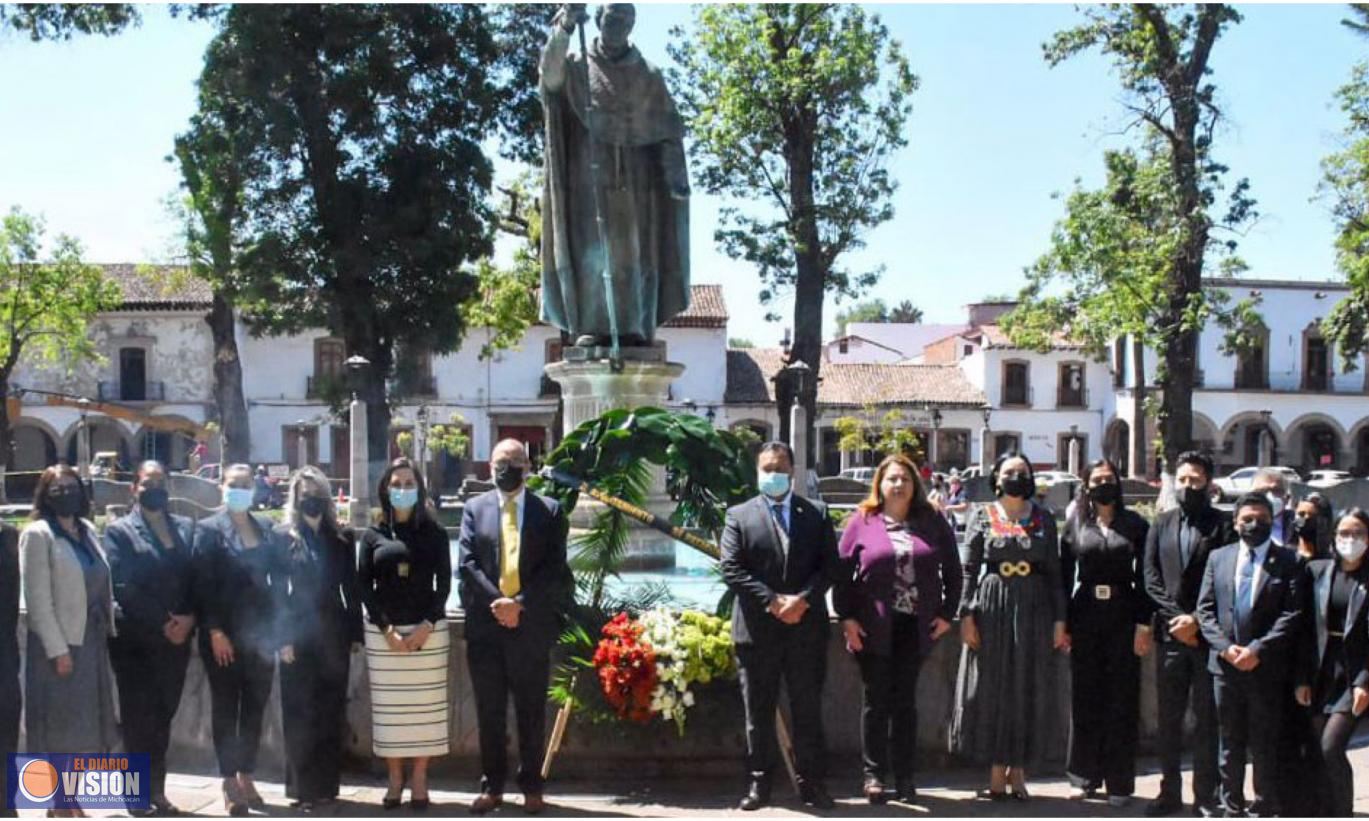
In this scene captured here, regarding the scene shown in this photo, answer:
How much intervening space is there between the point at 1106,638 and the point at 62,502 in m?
4.81

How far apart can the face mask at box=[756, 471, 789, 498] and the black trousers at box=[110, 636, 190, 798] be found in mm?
2803

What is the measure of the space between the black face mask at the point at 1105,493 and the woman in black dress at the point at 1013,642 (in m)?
0.25

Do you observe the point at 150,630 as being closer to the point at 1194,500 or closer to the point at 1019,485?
the point at 1019,485

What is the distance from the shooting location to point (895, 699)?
6219mm

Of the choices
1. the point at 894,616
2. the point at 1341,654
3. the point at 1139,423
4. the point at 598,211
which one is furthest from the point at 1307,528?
the point at 1139,423

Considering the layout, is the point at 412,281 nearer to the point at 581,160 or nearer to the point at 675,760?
the point at 581,160

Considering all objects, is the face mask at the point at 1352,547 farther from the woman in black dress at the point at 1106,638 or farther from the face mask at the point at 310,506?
the face mask at the point at 310,506

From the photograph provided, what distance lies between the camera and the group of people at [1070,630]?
5.90 metres

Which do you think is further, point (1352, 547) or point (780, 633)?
point (780, 633)

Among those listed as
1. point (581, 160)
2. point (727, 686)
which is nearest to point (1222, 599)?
point (727, 686)

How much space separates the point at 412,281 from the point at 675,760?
2089cm

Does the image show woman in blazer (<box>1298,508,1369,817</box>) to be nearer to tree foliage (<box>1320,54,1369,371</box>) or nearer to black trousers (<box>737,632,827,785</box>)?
black trousers (<box>737,632,827,785</box>)

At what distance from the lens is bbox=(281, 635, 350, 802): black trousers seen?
20.2 ft

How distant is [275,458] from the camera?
151 feet
